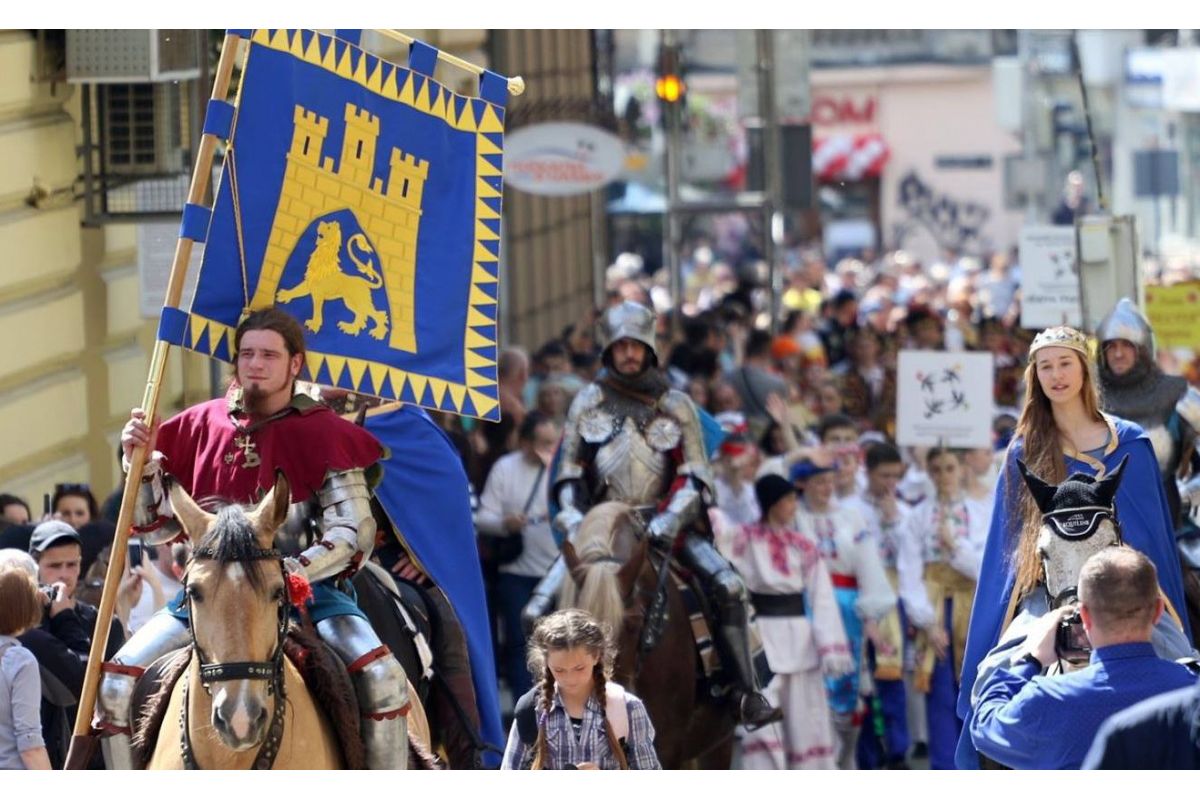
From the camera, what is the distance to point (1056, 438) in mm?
8594

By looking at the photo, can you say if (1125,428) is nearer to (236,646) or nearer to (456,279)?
(456,279)

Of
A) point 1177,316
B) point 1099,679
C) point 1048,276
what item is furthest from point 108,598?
point 1177,316

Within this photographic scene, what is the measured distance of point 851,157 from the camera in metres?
55.4

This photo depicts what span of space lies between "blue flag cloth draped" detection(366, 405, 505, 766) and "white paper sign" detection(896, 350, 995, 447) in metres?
5.12

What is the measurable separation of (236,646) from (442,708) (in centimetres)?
288

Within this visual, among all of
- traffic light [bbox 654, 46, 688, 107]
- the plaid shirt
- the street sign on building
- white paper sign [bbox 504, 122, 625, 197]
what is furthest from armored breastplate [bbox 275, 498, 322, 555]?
traffic light [bbox 654, 46, 688, 107]

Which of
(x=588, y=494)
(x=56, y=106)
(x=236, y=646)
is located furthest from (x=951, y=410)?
(x=236, y=646)

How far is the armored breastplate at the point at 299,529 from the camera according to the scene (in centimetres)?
792

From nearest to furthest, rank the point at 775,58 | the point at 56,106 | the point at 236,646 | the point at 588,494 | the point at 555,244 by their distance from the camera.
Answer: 1. the point at 236,646
2. the point at 588,494
3. the point at 56,106
4. the point at 775,58
5. the point at 555,244

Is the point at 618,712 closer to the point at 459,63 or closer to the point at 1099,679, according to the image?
the point at 1099,679

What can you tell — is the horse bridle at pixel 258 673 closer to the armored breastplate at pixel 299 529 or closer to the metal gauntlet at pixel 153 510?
the metal gauntlet at pixel 153 510

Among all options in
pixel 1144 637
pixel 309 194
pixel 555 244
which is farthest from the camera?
pixel 555 244

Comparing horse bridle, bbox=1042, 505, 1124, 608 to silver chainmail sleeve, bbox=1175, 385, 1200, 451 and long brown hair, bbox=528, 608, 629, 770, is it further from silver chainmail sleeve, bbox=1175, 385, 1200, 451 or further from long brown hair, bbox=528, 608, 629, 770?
silver chainmail sleeve, bbox=1175, 385, 1200, 451

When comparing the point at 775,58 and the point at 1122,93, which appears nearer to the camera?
the point at 775,58
